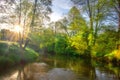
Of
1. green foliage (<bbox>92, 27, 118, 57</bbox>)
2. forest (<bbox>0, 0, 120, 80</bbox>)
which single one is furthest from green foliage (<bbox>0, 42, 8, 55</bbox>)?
green foliage (<bbox>92, 27, 118, 57</bbox>)

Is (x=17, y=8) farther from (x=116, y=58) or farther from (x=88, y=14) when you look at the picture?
(x=116, y=58)

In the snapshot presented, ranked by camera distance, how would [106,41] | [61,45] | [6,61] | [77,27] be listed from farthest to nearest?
[61,45] < [77,27] < [106,41] < [6,61]

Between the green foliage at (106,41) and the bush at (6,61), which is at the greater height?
the green foliage at (106,41)

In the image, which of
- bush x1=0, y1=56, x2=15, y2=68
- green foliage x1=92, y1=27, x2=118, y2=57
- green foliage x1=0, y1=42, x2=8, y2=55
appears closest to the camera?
bush x1=0, y1=56, x2=15, y2=68

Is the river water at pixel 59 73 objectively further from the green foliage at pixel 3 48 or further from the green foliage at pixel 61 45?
the green foliage at pixel 61 45

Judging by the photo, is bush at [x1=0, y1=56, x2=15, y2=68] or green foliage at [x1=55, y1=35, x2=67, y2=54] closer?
bush at [x1=0, y1=56, x2=15, y2=68]

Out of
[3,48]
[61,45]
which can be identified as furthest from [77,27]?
[61,45]

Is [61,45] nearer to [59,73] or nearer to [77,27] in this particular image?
[77,27]

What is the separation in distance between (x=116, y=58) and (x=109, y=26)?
4.72 meters

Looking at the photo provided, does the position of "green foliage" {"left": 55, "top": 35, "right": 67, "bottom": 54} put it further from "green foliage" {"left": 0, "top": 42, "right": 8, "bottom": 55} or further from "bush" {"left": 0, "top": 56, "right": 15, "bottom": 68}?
"bush" {"left": 0, "top": 56, "right": 15, "bottom": 68}

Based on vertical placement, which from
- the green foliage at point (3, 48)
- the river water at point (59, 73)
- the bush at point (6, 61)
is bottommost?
the river water at point (59, 73)

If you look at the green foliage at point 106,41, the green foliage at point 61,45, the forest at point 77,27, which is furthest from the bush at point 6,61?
the green foliage at point 61,45

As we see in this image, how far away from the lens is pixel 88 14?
117ft

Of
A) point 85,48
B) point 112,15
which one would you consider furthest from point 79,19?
point 112,15
